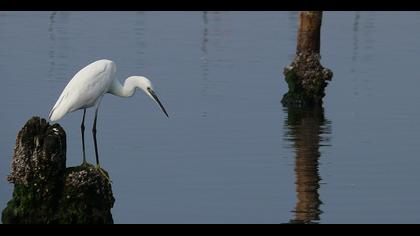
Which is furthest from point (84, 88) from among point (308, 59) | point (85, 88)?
point (308, 59)

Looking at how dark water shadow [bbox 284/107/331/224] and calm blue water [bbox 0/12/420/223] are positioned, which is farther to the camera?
calm blue water [bbox 0/12/420/223]

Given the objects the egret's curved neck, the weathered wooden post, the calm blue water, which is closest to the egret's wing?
the egret's curved neck

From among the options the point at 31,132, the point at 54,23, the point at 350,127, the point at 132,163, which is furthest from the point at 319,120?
the point at 54,23

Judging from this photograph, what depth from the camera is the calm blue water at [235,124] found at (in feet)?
65.3

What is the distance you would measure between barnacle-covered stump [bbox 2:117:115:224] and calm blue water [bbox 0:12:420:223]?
2.62 metres

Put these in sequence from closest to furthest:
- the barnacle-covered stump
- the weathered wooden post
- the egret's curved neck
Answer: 1. the barnacle-covered stump
2. the egret's curved neck
3. the weathered wooden post

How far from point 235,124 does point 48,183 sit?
13275 millimetres

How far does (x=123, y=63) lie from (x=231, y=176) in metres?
21.0

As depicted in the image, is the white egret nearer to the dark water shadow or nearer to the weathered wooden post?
the dark water shadow

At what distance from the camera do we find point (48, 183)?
16.1 meters

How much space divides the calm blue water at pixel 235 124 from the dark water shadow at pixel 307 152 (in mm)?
40

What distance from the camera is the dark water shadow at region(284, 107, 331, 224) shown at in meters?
19.1

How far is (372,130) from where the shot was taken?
28.4 metres

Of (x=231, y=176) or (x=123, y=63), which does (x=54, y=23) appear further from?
(x=231, y=176)
